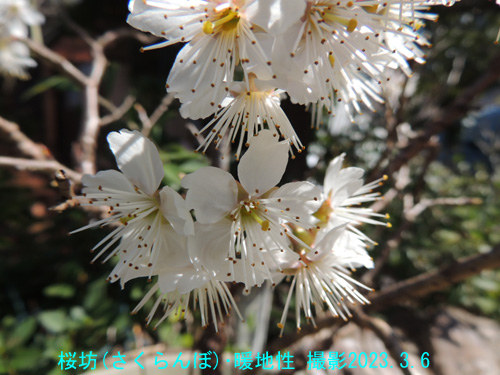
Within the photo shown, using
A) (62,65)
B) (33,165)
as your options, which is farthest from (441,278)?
(62,65)

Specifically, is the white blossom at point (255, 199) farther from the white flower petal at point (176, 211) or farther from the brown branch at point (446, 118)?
the brown branch at point (446, 118)

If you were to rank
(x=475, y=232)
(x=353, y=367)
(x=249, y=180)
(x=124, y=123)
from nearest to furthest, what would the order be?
(x=249, y=180)
(x=124, y=123)
(x=353, y=367)
(x=475, y=232)

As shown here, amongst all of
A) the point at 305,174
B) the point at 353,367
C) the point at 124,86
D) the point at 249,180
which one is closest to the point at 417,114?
the point at 353,367

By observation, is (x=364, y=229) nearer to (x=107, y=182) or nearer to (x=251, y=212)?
(x=251, y=212)

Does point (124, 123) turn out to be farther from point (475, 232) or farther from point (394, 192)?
point (475, 232)

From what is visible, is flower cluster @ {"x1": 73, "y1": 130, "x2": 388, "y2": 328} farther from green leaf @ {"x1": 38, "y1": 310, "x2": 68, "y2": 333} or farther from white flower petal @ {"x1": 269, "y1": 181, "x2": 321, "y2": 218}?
green leaf @ {"x1": 38, "y1": 310, "x2": 68, "y2": 333}

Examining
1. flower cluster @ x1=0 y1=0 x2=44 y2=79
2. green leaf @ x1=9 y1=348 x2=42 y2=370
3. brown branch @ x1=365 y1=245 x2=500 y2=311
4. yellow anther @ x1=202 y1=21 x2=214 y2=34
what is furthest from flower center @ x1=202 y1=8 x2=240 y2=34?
flower cluster @ x1=0 y1=0 x2=44 y2=79
